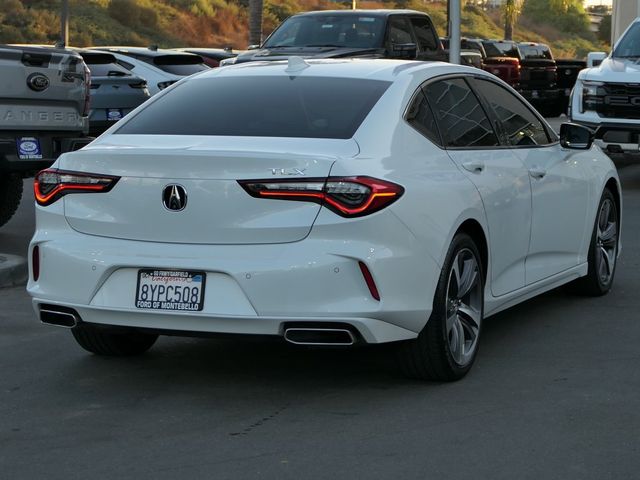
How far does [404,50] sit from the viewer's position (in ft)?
65.9

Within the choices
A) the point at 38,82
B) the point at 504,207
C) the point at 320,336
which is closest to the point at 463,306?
the point at 504,207

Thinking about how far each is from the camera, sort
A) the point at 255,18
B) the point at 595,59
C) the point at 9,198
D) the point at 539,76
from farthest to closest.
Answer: the point at 255,18 < the point at 539,76 < the point at 595,59 < the point at 9,198

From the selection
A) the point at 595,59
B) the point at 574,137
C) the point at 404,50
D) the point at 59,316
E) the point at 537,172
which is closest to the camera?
the point at 59,316

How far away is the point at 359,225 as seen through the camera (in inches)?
239

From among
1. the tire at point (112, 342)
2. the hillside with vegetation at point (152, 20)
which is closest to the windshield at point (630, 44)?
the tire at point (112, 342)

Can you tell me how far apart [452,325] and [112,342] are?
180cm

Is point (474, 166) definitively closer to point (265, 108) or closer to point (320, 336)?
point (265, 108)

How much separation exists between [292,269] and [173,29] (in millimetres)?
65659

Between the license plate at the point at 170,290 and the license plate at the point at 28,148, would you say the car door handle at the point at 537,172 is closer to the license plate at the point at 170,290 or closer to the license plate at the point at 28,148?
the license plate at the point at 170,290

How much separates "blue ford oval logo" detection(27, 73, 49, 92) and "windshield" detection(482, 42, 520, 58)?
27363 millimetres

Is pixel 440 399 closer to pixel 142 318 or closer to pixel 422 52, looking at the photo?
pixel 142 318

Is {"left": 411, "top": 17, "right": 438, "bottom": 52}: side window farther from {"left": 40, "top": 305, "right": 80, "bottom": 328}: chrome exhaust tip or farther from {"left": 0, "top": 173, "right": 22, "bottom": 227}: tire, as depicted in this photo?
{"left": 40, "top": 305, "right": 80, "bottom": 328}: chrome exhaust tip

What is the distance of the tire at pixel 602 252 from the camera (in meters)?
9.09

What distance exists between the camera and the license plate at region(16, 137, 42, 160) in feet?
36.2
